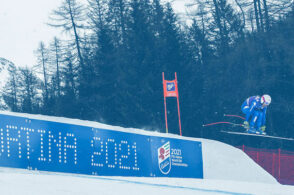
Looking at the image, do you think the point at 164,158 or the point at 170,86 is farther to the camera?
the point at 170,86

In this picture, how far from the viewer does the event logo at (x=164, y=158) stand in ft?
43.9

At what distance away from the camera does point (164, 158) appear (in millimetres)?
13539

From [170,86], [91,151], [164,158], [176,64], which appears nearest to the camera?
[91,151]

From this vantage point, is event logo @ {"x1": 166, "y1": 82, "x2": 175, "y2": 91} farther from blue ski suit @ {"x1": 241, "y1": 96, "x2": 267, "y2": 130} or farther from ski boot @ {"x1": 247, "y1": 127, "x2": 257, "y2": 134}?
ski boot @ {"x1": 247, "y1": 127, "x2": 257, "y2": 134}

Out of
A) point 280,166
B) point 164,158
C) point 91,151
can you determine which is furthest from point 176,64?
point 91,151

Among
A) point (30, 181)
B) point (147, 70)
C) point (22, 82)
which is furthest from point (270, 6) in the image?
point (30, 181)

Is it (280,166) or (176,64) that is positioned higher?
(176,64)

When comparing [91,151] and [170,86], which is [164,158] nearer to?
Result: [91,151]

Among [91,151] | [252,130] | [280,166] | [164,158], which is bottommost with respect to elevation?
[280,166]

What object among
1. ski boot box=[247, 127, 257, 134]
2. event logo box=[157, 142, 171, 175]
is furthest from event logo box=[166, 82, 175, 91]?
event logo box=[157, 142, 171, 175]

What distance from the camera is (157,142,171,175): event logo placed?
13383 millimetres

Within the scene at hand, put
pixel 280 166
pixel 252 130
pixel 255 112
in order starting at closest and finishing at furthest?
pixel 255 112 → pixel 252 130 → pixel 280 166

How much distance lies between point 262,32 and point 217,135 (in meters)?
8.85

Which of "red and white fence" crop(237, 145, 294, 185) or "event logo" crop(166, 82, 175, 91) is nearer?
"red and white fence" crop(237, 145, 294, 185)
